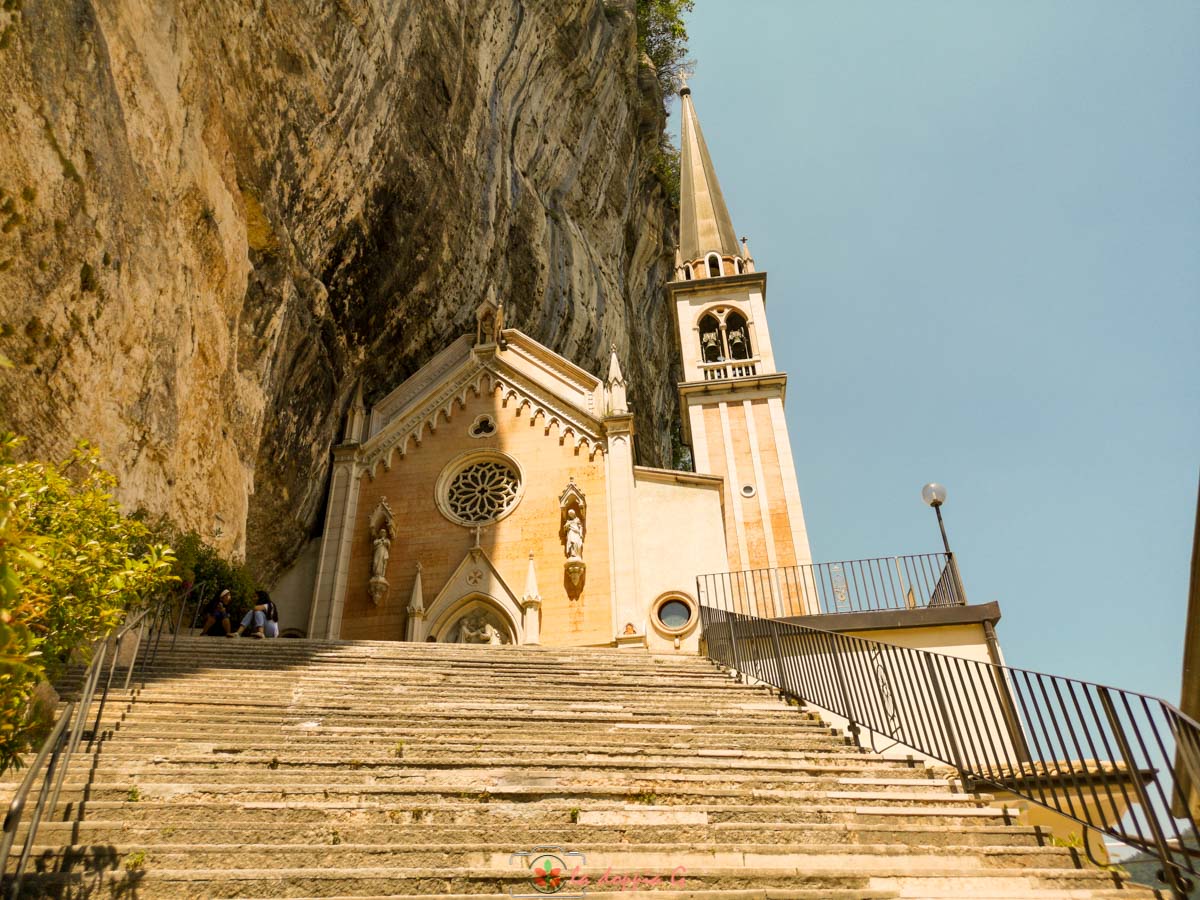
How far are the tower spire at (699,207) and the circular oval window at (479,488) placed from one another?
11298mm

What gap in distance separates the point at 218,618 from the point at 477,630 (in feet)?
17.9

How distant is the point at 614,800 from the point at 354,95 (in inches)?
520

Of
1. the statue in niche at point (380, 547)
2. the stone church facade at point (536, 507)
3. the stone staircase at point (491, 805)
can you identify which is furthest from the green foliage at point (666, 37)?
the stone staircase at point (491, 805)

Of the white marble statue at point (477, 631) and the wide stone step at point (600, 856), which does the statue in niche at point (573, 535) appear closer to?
the white marble statue at point (477, 631)

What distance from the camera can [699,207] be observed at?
2789cm

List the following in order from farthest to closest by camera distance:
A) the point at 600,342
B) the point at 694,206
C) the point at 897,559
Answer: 1. the point at 694,206
2. the point at 600,342
3. the point at 897,559

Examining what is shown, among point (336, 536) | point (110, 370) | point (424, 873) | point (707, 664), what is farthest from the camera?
point (336, 536)

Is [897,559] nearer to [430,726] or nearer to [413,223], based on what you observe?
[430,726]

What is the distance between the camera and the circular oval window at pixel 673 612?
15.6 meters

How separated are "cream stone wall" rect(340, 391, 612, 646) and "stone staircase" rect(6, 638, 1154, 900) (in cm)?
808

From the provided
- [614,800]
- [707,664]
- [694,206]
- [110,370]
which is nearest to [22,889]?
[614,800]

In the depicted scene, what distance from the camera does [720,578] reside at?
15898mm

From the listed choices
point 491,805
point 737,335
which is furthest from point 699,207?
point 491,805

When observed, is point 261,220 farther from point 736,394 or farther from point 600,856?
point 736,394
